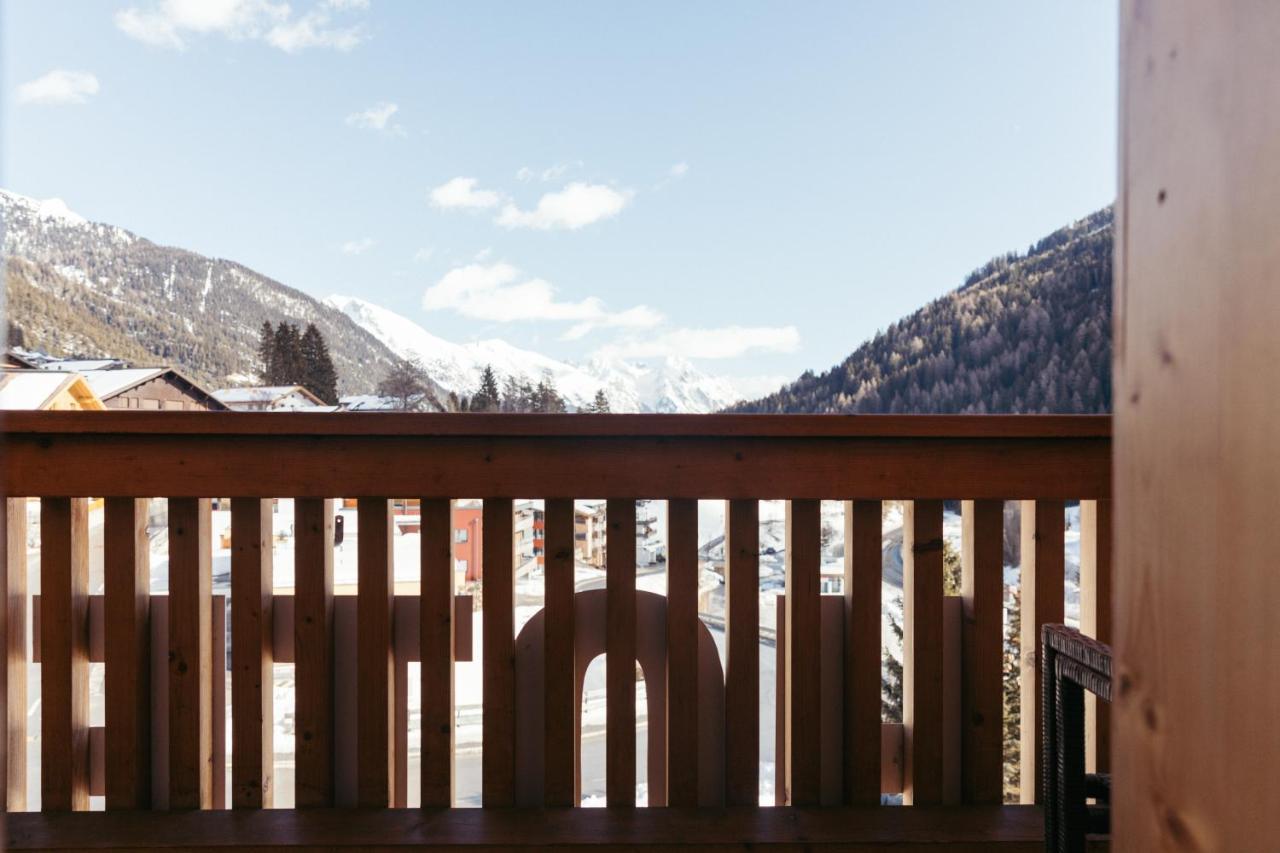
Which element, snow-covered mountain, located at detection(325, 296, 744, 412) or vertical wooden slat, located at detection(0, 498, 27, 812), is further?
snow-covered mountain, located at detection(325, 296, 744, 412)

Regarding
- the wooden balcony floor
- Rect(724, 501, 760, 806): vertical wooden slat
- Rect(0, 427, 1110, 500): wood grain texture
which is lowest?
the wooden balcony floor

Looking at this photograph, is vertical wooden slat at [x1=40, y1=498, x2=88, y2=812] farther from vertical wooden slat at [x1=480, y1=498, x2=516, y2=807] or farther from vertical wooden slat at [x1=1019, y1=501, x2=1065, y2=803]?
vertical wooden slat at [x1=1019, y1=501, x2=1065, y2=803]

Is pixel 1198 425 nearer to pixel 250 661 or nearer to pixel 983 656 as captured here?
pixel 983 656

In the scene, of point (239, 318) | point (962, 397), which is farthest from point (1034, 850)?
point (239, 318)

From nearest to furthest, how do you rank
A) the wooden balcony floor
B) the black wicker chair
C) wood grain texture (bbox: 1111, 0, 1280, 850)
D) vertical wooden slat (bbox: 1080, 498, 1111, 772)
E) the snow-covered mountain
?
wood grain texture (bbox: 1111, 0, 1280, 850), the black wicker chair, the wooden balcony floor, vertical wooden slat (bbox: 1080, 498, 1111, 772), the snow-covered mountain

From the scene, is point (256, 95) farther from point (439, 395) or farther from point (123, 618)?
point (123, 618)

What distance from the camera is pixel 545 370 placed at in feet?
7.84

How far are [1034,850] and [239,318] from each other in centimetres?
269

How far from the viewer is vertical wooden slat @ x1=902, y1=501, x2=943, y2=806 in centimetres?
142

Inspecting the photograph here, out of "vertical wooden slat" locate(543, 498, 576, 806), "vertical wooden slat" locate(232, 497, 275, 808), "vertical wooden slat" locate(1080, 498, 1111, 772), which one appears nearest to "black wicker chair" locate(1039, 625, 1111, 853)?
"vertical wooden slat" locate(1080, 498, 1111, 772)

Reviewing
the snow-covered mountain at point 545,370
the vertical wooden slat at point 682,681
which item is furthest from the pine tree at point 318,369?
the vertical wooden slat at point 682,681

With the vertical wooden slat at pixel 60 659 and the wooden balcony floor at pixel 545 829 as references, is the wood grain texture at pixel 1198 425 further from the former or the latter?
the vertical wooden slat at pixel 60 659

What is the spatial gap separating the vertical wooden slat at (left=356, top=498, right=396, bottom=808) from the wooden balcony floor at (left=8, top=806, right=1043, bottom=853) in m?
0.07

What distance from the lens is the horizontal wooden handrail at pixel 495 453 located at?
51.9 inches
